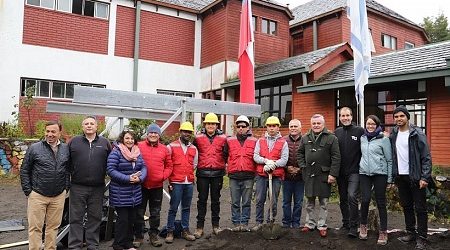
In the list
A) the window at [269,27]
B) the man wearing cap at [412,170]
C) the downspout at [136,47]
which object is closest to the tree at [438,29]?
the window at [269,27]

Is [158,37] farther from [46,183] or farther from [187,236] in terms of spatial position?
[46,183]

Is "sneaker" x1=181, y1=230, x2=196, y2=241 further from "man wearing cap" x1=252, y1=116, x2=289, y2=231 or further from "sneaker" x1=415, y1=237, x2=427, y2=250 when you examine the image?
"sneaker" x1=415, y1=237, x2=427, y2=250

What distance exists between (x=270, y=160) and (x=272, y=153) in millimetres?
139

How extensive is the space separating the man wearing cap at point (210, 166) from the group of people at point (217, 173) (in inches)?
0.6

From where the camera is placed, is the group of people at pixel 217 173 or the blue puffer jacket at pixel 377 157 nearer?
the group of people at pixel 217 173

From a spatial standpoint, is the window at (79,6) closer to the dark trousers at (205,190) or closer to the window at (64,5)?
the window at (64,5)

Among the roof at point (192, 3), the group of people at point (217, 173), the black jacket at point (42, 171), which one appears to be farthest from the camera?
the roof at point (192, 3)

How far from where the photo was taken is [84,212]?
482 centimetres

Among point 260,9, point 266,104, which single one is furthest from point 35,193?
point 260,9

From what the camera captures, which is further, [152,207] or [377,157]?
[152,207]

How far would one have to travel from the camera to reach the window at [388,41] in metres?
21.4

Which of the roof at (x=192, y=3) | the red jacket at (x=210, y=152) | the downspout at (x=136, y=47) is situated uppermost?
the roof at (x=192, y=3)

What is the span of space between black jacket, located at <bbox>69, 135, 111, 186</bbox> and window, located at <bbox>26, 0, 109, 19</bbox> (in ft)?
41.9

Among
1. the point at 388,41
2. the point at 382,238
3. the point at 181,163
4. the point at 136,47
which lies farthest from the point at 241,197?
the point at 388,41
